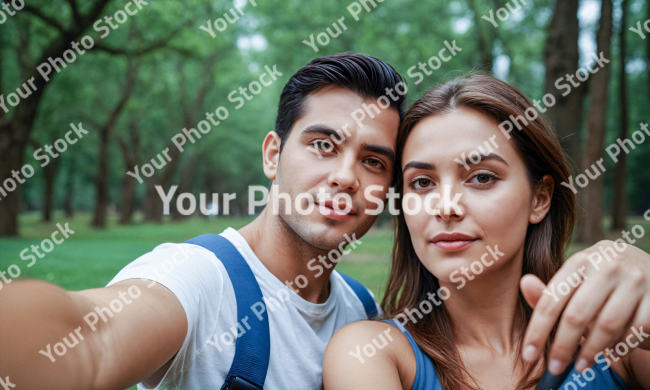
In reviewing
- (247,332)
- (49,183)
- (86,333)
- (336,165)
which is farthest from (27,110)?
(49,183)

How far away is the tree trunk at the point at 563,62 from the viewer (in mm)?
8977

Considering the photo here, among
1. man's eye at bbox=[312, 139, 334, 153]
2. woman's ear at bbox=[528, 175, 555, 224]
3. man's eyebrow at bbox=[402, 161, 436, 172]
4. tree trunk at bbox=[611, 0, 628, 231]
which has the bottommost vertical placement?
tree trunk at bbox=[611, 0, 628, 231]

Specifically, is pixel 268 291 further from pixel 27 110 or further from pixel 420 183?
pixel 27 110

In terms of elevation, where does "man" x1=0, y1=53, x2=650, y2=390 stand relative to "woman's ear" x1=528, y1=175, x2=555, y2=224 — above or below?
above

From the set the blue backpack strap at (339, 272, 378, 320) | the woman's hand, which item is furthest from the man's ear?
the woman's hand

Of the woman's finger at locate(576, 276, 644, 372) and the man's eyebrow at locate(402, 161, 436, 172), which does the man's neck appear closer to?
the man's eyebrow at locate(402, 161, 436, 172)

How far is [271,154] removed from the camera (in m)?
3.26

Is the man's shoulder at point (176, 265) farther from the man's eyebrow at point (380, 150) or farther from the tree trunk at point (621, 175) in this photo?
the tree trunk at point (621, 175)

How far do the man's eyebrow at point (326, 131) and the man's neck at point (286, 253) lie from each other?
0.60m

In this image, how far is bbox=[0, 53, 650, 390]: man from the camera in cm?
134

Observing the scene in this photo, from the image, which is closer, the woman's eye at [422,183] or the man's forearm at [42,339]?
the man's forearm at [42,339]

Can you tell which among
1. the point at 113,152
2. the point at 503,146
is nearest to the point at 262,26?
the point at 113,152

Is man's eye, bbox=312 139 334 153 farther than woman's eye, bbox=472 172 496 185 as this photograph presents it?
Yes

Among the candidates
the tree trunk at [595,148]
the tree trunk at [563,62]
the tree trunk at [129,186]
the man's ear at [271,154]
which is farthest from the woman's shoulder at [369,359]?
the tree trunk at [129,186]
